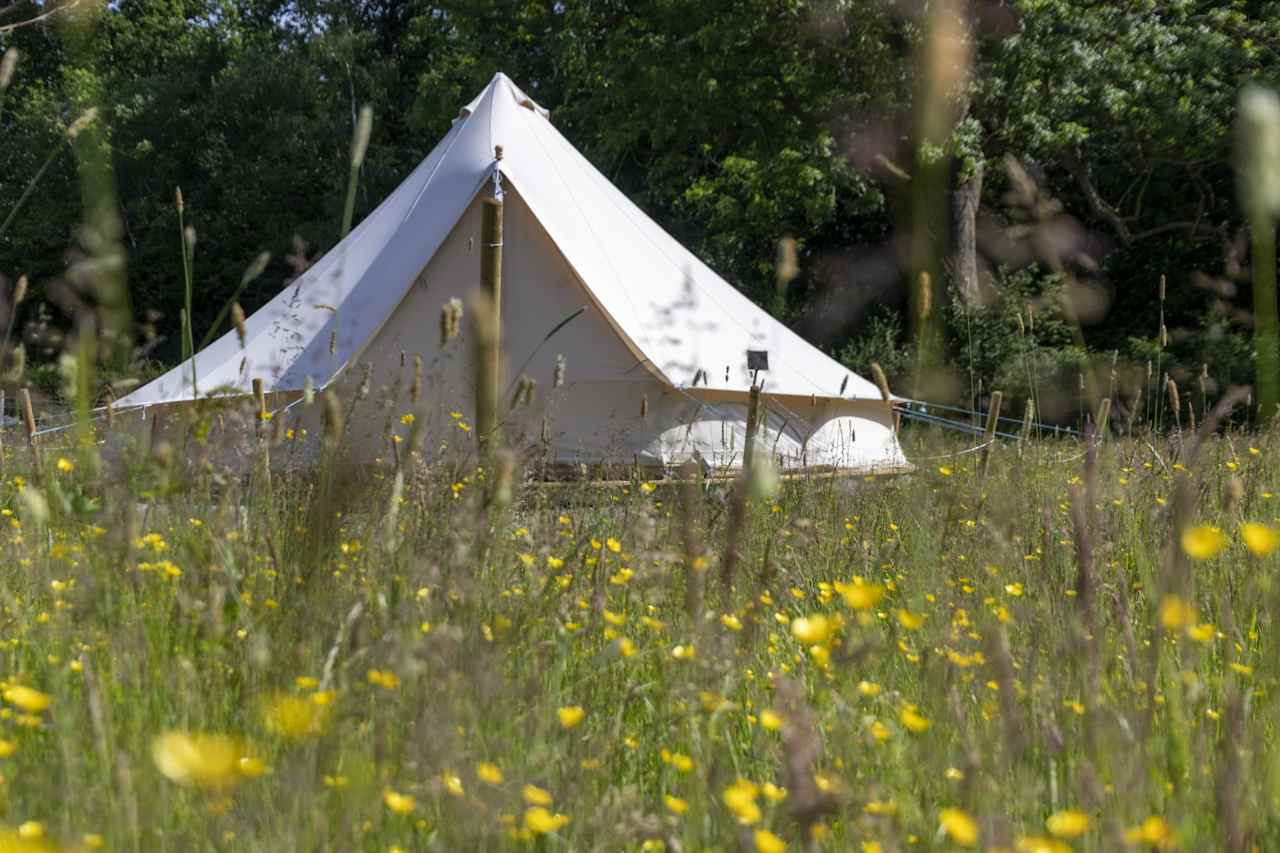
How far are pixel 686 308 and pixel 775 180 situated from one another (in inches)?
210

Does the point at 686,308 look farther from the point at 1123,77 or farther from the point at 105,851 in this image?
the point at 1123,77

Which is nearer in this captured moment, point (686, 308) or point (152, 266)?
point (686, 308)

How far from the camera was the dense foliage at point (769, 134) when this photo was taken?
10.9 metres

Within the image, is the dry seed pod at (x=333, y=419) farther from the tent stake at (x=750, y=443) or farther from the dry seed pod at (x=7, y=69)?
the dry seed pod at (x=7, y=69)

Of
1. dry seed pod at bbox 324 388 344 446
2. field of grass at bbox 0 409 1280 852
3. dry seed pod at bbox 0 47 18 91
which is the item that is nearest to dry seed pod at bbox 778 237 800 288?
field of grass at bbox 0 409 1280 852

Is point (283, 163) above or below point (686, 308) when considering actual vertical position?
above

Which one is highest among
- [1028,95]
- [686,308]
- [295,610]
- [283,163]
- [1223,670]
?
[283,163]

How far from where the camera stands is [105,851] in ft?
2.98

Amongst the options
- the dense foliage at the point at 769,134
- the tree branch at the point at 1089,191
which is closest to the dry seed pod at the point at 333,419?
the dense foliage at the point at 769,134

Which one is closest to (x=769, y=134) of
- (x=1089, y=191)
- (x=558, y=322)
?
(x=1089, y=191)

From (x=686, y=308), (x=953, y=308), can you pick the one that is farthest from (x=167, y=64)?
(x=686, y=308)

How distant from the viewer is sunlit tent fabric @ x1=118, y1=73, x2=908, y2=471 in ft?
19.6

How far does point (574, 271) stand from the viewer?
19.9ft

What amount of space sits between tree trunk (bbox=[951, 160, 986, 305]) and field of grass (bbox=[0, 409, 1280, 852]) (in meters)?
10.1
